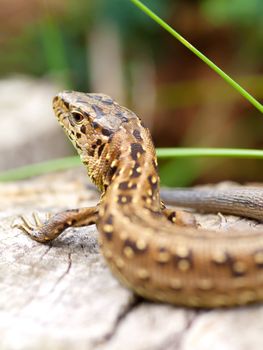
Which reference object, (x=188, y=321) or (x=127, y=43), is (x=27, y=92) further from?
(x=188, y=321)

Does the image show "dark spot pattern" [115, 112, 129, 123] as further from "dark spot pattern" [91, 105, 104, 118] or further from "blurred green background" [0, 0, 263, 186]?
"blurred green background" [0, 0, 263, 186]

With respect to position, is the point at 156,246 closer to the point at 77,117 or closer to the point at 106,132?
the point at 106,132

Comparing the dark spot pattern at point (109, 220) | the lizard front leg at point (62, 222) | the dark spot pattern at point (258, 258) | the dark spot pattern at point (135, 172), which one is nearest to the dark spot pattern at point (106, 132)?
the dark spot pattern at point (135, 172)

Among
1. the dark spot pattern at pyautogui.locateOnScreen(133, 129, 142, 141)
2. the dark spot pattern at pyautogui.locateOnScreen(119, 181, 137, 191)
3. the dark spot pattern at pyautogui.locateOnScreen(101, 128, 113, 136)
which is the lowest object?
the dark spot pattern at pyautogui.locateOnScreen(119, 181, 137, 191)

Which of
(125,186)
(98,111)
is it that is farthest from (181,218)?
(98,111)

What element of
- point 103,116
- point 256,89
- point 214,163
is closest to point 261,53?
point 256,89

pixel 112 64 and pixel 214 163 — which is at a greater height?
pixel 112 64

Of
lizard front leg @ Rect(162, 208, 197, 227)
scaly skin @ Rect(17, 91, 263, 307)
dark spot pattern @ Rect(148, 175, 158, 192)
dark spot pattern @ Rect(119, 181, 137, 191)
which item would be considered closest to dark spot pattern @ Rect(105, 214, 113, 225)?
scaly skin @ Rect(17, 91, 263, 307)
